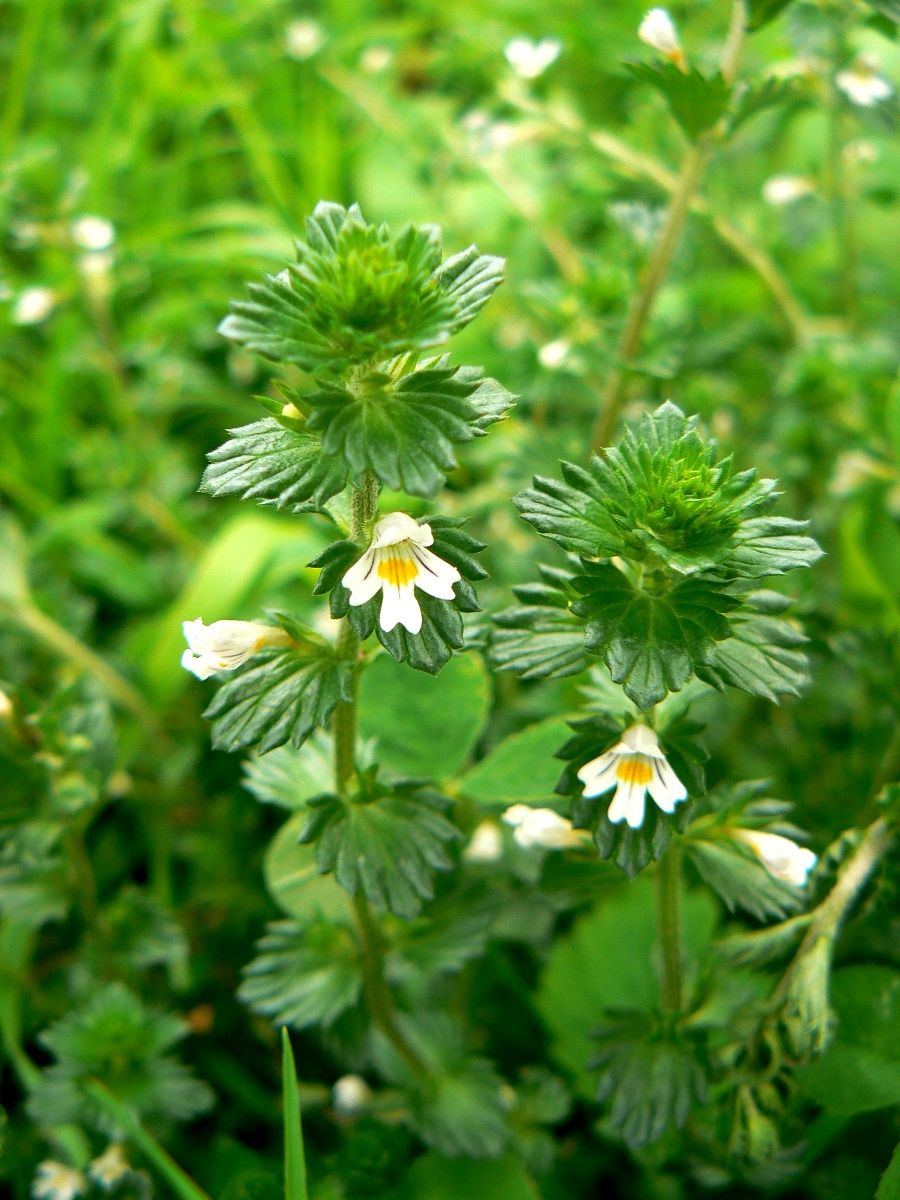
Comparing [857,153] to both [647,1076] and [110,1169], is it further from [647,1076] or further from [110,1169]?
[110,1169]

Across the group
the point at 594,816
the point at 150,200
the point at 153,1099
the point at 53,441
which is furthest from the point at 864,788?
the point at 150,200

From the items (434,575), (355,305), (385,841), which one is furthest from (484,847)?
(355,305)

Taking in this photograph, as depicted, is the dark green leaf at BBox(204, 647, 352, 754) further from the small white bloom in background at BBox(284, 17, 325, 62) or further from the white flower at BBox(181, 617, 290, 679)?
the small white bloom in background at BBox(284, 17, 325, 62)

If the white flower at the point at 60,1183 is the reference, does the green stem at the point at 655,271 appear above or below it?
above

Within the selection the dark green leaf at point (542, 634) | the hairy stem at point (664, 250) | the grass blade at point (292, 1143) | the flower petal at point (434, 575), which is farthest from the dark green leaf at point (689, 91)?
the grass blade at point (292, 1143)

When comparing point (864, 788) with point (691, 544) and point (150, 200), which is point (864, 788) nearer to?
point (691, 544)

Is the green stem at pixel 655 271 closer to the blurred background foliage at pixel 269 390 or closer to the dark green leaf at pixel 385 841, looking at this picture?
the blurred background foliage at pixel 269 390
